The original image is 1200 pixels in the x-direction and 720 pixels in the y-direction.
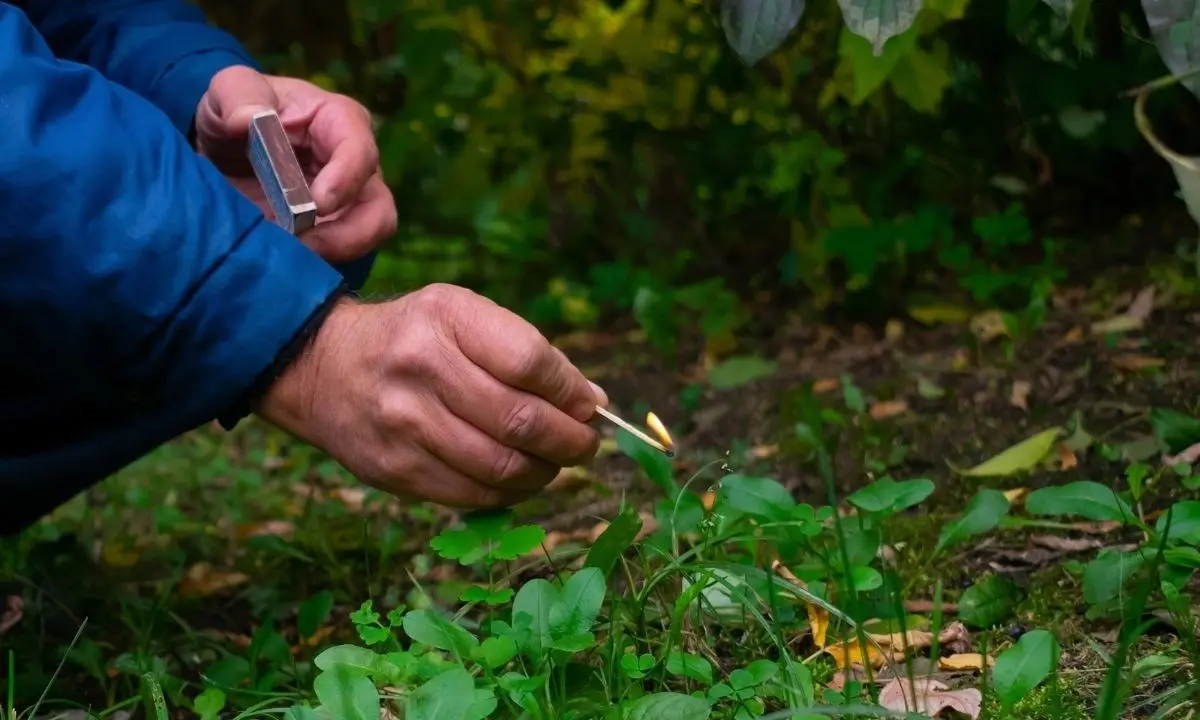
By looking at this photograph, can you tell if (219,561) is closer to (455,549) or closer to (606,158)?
(455,549)

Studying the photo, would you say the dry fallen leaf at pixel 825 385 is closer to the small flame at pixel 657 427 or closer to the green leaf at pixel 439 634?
the small flame at pixel 657 427

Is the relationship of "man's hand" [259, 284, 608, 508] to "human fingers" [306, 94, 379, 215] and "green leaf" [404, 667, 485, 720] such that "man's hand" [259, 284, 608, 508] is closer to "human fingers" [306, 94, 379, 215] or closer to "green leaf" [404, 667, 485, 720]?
"green leaf" [404, 667, 485, 720]

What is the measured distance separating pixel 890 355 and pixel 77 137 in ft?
5.71

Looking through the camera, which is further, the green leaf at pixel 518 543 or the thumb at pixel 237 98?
the thumb at pixel 237 98

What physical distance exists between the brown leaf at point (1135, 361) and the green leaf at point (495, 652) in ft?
4.35

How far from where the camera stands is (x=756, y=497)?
4.24ft

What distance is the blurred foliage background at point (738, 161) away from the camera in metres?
2.59

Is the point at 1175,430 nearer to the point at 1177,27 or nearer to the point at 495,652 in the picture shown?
the point at 1177,27

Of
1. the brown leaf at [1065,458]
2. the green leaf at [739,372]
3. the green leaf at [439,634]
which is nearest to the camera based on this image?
the green leaf at [439,634]

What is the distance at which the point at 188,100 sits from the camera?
1.87 meters

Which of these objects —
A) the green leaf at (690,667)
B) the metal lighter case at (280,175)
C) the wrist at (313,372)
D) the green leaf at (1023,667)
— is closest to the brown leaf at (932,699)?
the green leaf at (1023,667)

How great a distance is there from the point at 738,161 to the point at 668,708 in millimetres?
2202

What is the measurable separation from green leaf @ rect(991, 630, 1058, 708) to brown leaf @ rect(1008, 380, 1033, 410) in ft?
3.27

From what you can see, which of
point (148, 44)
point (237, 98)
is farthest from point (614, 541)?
point (148, 44)
